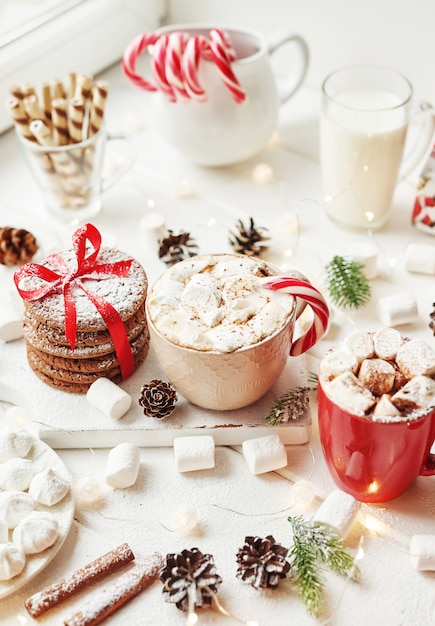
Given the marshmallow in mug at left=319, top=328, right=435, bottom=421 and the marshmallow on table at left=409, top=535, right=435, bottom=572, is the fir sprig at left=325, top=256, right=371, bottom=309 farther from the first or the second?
the marshmallow on table at left=409, top=535, right=435, bottom=572

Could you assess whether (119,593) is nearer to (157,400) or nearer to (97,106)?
(157,400)

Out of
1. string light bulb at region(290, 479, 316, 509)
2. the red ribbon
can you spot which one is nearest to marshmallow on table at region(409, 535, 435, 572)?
string light bulb at region(290, 479, 316, 509)

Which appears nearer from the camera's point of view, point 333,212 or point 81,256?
point 81,256

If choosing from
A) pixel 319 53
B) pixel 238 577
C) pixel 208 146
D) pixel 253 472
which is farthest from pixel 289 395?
pixel 319 53

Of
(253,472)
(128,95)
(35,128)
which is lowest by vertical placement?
(253,472)

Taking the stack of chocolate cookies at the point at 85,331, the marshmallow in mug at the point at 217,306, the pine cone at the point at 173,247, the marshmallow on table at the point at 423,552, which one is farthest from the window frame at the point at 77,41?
the marshmallow on table at the point at 423,552

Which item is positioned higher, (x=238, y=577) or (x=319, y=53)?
(x=319, y=53)

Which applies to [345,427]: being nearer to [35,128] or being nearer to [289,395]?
[289,395]
